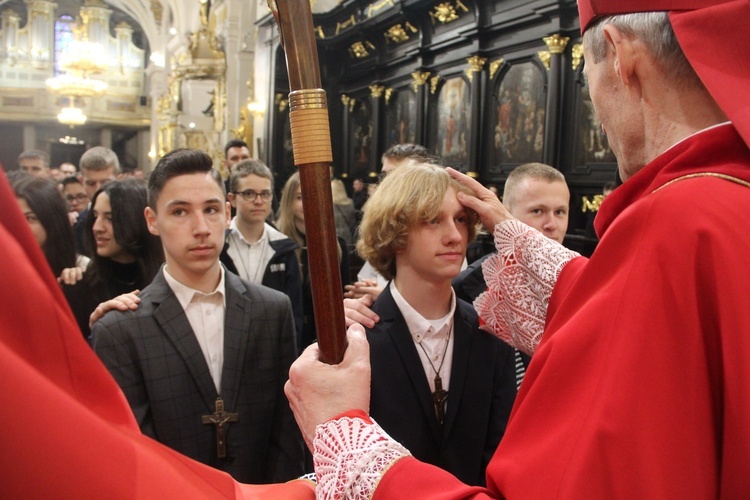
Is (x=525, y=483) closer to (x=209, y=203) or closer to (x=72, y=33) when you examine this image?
(x=209, y=203)

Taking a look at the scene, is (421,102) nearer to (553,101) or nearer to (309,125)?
(553,101)

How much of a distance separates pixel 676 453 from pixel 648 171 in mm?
458

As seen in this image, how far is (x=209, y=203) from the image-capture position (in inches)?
101

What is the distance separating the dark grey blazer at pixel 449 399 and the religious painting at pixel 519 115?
692cm

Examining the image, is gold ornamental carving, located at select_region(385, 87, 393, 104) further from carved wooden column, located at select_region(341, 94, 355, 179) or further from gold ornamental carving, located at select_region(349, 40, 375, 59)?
carved wooden column, located at select_region(341, 94, 355, 179)

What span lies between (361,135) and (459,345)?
1192 cm

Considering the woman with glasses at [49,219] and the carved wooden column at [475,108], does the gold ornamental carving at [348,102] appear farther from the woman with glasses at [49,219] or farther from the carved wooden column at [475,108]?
the woman with glasses at [49,219]

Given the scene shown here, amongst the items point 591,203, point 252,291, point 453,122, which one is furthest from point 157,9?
point 252,291

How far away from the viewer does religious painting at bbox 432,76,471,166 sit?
33.8ft

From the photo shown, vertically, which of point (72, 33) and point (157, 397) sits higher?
point (72, 33)

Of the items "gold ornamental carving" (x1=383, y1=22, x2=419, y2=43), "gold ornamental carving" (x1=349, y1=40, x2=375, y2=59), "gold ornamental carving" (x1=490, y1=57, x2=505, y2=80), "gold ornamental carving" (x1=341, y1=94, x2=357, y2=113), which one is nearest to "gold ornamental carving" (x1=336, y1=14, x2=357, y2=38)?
"gold ornamental carving" (x1=349, y1=40, x2=375, y2=59)

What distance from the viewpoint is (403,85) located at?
39.9 ft

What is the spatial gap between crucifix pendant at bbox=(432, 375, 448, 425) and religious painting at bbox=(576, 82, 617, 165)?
6.17 metres

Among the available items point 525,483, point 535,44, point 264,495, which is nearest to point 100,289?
point 264,495
